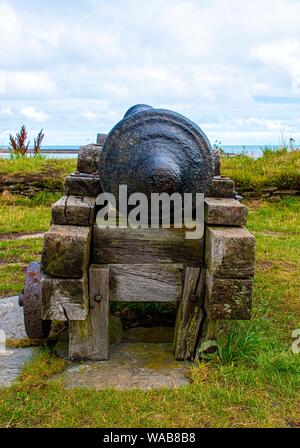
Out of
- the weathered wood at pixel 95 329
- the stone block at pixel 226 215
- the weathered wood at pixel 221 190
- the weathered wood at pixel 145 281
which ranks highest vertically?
the weathered wood at pixel 221 190

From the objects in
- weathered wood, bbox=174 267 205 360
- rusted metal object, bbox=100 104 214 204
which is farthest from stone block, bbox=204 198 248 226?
weathered wood, bbox=174 267 205 360

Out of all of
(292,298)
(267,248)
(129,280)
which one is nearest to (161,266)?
(129,280)

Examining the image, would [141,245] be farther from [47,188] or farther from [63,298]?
[47,188]

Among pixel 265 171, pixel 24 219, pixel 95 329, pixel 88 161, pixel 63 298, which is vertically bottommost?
pixel 95 329

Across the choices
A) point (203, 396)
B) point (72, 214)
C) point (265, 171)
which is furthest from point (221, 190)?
point (265, 171)

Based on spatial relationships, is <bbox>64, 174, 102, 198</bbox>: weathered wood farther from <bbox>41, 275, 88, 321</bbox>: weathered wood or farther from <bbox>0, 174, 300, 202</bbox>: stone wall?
<bbox>0, 174, 300, 202</bbox>: stone wall

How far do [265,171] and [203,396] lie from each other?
788 centimetres

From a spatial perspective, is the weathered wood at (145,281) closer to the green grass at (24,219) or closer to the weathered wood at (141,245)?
the weathered wood at (141,245)

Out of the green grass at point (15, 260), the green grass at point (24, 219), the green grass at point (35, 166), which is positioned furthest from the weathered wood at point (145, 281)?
the green grass at point (35, 166)

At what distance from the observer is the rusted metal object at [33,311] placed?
349 cm

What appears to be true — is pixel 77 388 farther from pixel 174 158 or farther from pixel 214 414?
pixel 174 158

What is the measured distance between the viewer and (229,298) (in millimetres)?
3184

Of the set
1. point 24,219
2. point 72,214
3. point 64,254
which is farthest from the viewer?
point 24,219

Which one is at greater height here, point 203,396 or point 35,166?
point 35,166
